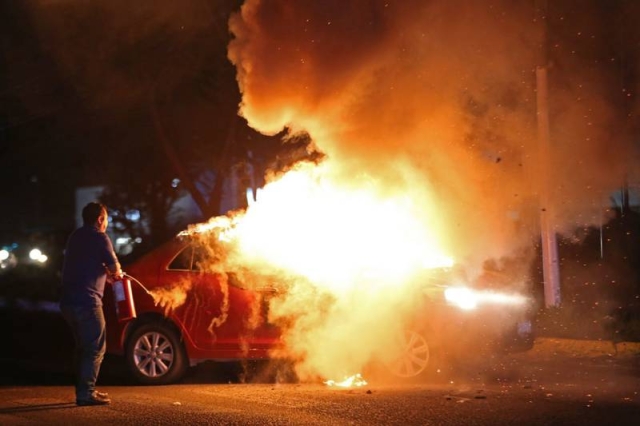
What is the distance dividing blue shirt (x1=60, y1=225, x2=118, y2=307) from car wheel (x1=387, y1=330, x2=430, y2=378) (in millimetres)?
3061

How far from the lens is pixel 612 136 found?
460 inches

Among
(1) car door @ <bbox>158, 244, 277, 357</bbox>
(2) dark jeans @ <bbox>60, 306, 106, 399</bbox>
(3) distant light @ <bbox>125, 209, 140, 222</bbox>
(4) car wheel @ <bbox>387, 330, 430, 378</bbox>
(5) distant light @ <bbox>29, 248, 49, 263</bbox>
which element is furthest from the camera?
(5) distant light @ <bbox>29, 248, 49, 263</bbox>

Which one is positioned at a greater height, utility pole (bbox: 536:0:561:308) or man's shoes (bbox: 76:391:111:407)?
utility pole (bbox: 536:0:561:308)

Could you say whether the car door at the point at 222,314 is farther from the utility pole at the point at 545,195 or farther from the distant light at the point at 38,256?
the distant light at the point at 38,256

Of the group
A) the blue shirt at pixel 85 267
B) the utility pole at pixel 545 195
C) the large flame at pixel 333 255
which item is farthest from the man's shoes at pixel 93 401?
the utility pole at pixel 545 195

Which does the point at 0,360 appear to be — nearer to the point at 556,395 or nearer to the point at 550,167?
the point at 556,395

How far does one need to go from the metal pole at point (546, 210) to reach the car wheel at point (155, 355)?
5.88 metres

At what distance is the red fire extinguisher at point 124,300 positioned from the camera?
7699 mm

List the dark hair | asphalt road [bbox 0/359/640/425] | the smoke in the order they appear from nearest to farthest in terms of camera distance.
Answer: asphalt road [bbox 0/359/640/425]
the dark hair
the smoke

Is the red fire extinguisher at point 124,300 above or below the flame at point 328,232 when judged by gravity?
below

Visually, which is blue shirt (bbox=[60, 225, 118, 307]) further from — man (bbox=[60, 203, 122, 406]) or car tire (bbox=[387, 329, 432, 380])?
car tire (bbox=[387, 329, 432, 380])

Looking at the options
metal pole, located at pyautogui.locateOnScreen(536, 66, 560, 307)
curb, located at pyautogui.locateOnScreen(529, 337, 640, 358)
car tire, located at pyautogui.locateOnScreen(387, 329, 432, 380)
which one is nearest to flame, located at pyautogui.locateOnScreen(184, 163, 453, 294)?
car tire, located at pyautogui.locateOnScreen(387, 329, 432, 380)

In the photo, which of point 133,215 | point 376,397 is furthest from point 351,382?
point 133,215

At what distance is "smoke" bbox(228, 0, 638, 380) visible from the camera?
A: 28.3ft
